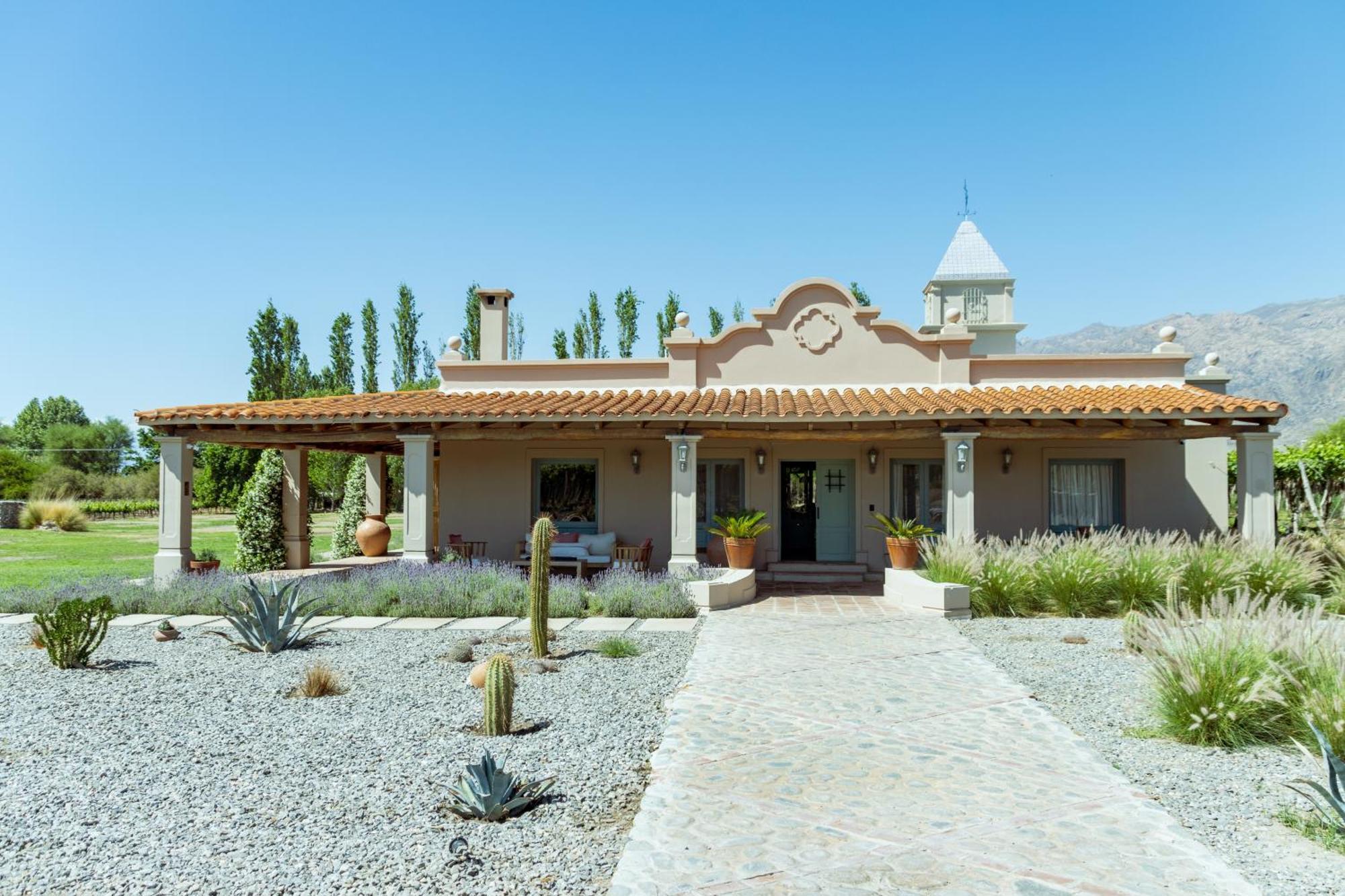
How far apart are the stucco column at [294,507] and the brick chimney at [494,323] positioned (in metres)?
4.26

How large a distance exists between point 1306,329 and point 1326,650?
165359mm

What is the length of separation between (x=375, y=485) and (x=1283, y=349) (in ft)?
504

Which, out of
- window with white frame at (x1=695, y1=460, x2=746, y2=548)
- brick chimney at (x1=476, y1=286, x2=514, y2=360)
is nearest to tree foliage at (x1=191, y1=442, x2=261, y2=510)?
brick chimney at (x1=476, y1=286, x2=514, y2=360)

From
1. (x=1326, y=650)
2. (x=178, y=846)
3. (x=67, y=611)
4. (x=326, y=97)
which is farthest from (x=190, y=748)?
(x=326, y=97)

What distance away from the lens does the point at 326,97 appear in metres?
11.2

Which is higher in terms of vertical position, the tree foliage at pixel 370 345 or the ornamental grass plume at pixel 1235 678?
the tree foliage at pixel 370 345

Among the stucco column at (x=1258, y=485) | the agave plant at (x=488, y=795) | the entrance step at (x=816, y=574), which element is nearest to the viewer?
the agave plant at (x=488, y=795)

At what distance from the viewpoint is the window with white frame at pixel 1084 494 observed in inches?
547

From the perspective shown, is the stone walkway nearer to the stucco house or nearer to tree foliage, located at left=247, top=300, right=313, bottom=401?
the stucco house

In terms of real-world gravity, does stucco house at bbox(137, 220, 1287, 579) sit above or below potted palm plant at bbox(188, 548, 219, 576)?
above

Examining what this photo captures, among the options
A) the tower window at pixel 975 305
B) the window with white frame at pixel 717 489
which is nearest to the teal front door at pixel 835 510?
the window with white frame at pixel 717 489

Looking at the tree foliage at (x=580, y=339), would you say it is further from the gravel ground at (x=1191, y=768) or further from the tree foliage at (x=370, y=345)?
the gravel ground at (x=1191, y=768)

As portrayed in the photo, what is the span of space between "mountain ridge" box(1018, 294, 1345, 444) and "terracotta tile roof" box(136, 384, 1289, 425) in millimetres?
86320

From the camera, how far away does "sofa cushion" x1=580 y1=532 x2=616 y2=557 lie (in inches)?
545
